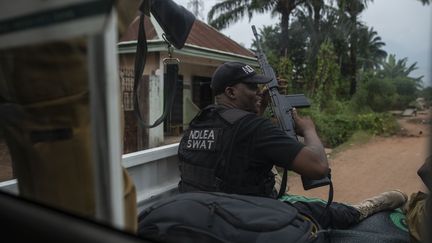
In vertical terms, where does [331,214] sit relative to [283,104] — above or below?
below

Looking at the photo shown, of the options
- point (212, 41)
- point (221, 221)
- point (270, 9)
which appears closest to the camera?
point (221, 221)

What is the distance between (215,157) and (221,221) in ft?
2.12

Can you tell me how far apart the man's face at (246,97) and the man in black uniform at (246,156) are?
0.10ft

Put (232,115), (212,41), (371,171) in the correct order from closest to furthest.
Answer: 1. (232,115)
2. (371,171)
3. (212,41)

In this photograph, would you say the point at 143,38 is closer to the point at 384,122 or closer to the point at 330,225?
the point at 330,225

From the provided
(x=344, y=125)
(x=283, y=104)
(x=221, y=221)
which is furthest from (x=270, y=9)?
(x=344, y=125)

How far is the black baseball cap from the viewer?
94.9 inches

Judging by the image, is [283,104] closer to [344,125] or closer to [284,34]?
[284,34]

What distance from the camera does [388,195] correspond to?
2588 mm

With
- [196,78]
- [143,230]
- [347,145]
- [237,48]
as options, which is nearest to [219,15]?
[237,48]

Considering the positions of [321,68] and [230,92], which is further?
[321,68]

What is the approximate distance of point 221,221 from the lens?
4.81 ft

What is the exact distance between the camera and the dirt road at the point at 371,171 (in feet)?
18.1

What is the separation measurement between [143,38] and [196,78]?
738 centimetres
